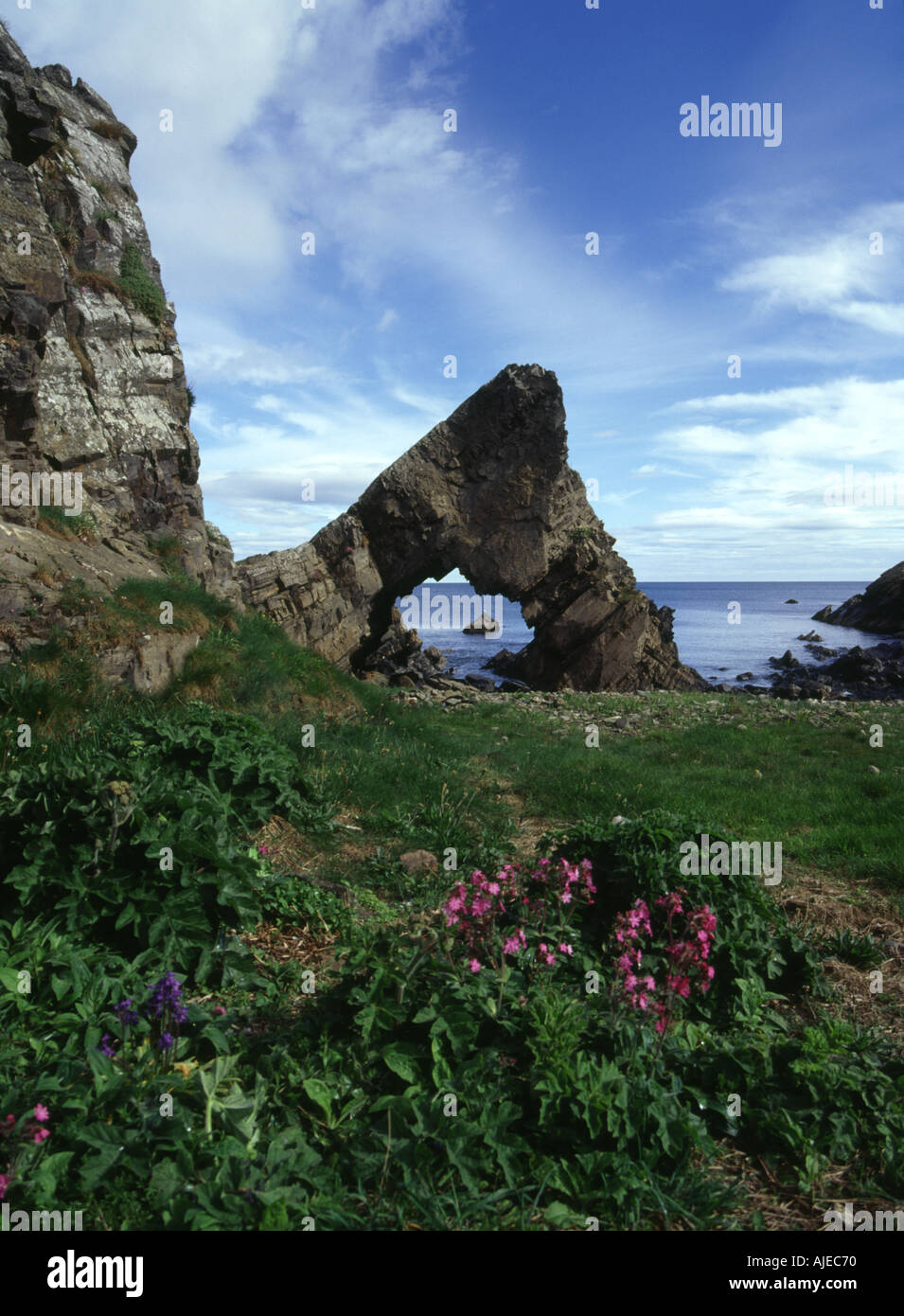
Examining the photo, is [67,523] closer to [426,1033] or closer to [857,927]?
[426,1033]

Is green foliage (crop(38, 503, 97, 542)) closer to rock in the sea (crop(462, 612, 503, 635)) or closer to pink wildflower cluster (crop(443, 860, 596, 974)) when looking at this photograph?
pink wildflower cluster (crop(443, 860, 596, 974))

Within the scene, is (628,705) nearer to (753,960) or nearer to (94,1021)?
(753,960)

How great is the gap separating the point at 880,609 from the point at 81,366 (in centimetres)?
6951

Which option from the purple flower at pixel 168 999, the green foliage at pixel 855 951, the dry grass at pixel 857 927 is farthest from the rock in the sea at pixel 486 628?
the purple flower at pixel 168 999

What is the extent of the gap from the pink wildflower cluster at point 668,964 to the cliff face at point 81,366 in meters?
7.02

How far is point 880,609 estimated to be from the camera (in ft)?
221

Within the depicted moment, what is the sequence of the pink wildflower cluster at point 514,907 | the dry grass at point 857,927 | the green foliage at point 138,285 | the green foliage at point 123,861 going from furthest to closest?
the green foliage at point 138,285
the dry grass at point 857,927
the green foliage at point 123,861
the pink wildflower cluster at point 514,907

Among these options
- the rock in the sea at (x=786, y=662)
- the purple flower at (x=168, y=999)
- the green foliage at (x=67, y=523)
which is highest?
the green foliage at (x=67, y=523)

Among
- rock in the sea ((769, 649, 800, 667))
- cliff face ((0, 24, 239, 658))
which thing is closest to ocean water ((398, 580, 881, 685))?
rock in the sea ((769, 649, 800, 667))

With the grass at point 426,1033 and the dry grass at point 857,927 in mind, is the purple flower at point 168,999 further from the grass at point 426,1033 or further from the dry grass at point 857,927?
the dry grass at point 857,927

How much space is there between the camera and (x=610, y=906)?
481 centimetres

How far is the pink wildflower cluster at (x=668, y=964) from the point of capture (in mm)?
3387
